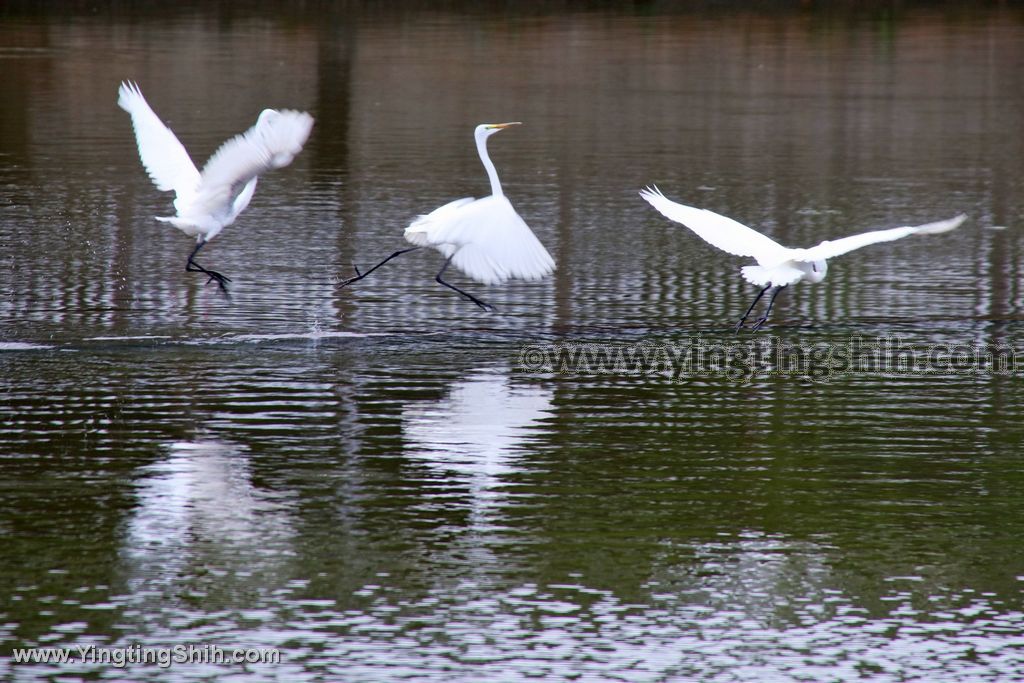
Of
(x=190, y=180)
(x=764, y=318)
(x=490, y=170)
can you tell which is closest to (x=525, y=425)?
(x=764, y=318)

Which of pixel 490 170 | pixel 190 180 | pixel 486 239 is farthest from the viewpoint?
pixel 190 180

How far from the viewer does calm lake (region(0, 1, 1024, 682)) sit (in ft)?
22.9

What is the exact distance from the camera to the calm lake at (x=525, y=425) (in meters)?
6.97

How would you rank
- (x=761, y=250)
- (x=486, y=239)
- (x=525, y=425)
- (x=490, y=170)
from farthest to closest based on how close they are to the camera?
1. (x=490, y=170)
2. (x=486, y=239)
3. (x=761, y=250)
4. (x=525, y=425)

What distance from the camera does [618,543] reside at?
7.90 meters

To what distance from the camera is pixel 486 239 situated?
12.3 m

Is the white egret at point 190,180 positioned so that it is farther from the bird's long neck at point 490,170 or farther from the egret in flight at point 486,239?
the bird's long neck at point 490,170

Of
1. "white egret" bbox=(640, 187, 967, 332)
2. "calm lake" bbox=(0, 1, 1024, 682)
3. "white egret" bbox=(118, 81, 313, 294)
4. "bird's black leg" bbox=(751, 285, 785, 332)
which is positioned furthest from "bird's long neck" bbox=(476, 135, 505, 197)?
"bird's black leg" bbox=(751, 285, 785, 332)

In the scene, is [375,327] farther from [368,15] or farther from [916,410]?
[368,15]

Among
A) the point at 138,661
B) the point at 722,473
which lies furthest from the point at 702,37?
the point at 138,661

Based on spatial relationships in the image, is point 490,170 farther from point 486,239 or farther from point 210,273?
point 210,273

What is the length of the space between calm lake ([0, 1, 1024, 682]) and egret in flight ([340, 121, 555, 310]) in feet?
1.41

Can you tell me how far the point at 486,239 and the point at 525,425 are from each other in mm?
2620

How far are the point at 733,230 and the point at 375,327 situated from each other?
8.32ft
